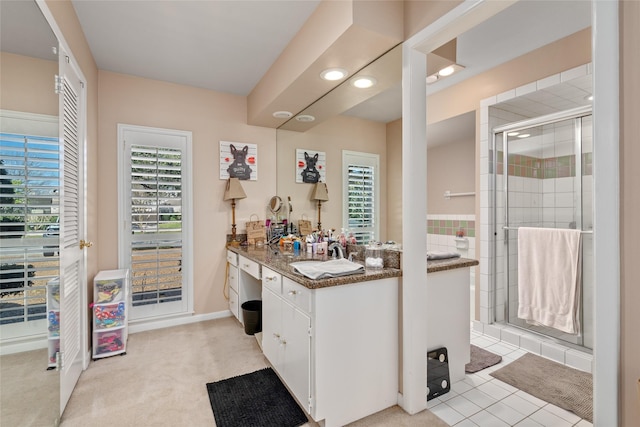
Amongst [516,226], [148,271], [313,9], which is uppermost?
[313,9]

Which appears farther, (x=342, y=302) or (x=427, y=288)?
(x=427, y=288)

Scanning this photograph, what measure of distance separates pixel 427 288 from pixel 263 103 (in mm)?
2339

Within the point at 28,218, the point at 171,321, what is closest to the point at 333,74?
the point at 28,218

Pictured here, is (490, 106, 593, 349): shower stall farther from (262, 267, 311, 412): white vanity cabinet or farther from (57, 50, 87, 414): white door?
(57, 50, 87, 414): white door

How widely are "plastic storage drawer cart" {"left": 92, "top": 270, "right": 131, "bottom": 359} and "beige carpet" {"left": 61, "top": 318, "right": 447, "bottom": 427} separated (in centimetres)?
9

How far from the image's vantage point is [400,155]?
1.95 metres

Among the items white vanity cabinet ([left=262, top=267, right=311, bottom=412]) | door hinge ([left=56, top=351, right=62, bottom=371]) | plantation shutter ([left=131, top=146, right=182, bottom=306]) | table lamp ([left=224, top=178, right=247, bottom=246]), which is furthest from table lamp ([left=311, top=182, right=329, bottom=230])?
door hinge ([left=56, top=351, right=62, bottom=371])

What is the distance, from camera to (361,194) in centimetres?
238

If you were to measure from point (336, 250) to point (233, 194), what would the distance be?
154 cm

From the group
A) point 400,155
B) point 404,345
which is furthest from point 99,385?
point 400,155

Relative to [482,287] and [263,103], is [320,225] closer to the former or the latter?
[263,103]

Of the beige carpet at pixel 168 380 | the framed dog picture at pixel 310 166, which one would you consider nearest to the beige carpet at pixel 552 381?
the beige carpet at pixel 168 380

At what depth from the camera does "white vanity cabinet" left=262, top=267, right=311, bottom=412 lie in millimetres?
1690

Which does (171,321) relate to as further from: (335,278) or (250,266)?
(335,278)
